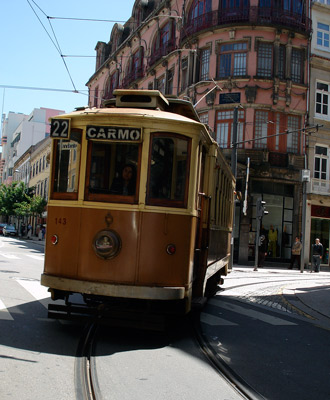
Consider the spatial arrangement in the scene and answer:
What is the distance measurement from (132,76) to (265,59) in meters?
12.8

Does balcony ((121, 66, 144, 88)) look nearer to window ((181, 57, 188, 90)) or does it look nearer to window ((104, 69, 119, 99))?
window ((104, 69, 119, 99))

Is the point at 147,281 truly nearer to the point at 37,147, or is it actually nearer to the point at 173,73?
the point at 173,73

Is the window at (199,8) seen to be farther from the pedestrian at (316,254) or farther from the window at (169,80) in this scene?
the pedestrian at (316,254)

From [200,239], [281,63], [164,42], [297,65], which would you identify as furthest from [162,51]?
[200,239]

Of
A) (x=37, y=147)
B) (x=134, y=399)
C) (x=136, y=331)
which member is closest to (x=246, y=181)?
(x=136, y=331)

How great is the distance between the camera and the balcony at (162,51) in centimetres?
3058

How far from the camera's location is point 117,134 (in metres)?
6.09

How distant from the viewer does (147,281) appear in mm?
5949

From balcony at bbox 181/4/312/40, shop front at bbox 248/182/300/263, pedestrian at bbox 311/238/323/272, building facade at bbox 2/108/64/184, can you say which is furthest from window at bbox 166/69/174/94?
building facade at bbox 2/108/64/184

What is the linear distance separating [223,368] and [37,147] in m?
59.0

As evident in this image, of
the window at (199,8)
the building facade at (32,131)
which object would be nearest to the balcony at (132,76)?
the window at (199,8)

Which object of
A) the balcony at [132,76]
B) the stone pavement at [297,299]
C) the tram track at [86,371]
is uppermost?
the balcony at [132,76]

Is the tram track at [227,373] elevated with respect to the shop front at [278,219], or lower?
lower

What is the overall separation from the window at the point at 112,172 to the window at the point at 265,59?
21855 millimetres
